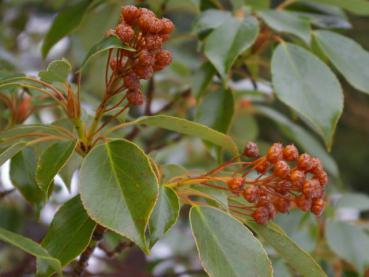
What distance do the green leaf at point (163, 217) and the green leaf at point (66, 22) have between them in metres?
0.44

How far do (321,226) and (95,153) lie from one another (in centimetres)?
75

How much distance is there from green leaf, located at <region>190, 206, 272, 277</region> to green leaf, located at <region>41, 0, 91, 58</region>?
1.51ft

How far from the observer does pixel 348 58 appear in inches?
42.0

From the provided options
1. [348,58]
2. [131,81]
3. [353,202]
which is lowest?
[353,202]

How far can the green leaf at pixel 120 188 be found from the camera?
73 centimetres

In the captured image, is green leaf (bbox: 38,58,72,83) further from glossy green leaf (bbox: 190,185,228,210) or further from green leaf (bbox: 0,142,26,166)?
glossy green leaf (bbox: 190,185,228,210)

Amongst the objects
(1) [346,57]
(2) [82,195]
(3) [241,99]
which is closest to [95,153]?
(2) [82,195]

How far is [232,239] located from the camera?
80cm

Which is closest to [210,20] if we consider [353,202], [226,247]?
[226,247]

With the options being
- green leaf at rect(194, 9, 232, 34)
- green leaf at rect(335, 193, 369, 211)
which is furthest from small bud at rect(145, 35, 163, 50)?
green leaf at rect(335, 193, 369, 211)

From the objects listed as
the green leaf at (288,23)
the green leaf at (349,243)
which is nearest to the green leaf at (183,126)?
the green leaf at (288,23)

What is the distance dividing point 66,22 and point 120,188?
0.47 m

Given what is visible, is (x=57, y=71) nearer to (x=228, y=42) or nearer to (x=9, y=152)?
(x=9, y=152)

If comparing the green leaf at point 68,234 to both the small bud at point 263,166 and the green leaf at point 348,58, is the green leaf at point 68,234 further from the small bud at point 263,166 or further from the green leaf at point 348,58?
the green leaf at point 348,58
